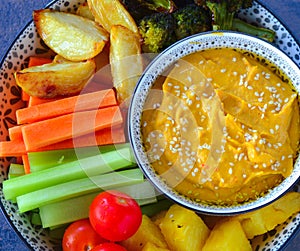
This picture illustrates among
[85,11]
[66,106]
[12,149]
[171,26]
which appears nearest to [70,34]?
[85,11]

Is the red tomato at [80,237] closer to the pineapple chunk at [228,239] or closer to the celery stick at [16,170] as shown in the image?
the celery stick at [16,170]

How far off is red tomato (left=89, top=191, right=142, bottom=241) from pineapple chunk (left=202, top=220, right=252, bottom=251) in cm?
26

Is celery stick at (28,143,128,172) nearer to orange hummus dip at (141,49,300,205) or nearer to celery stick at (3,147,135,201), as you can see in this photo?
celery stick at (3,147,135,201)

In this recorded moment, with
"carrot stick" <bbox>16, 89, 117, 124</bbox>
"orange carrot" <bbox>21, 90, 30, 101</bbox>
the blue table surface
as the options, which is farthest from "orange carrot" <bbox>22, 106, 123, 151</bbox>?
the blue table surface

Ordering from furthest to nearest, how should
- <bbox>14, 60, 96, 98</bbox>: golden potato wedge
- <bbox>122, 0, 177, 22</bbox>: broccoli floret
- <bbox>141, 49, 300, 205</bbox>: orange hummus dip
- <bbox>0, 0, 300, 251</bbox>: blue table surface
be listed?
<bbox>0, 0, 300, 251</bbox>: blue table surface < <bbox>122, 0, 177, 22</bbox>: broccoli floret < <bbox>14, 60, 96, 98</bbox>: golden potato wedge < <bbox>141, 49, 300, 205</bbox>: orange hummus dip

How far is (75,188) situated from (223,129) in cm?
56

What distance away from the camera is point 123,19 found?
210 cm

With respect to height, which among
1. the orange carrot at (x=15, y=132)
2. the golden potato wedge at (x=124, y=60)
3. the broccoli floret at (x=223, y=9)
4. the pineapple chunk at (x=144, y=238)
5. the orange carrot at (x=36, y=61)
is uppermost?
the broccoli floret at (x=223, y=9)

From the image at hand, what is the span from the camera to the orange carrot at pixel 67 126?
203cm

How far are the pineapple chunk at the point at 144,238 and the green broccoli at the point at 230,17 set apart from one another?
0.75m

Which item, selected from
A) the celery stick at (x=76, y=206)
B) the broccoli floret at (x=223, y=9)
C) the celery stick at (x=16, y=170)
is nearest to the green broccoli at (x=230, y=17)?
the broccoli floret at (x=223, y=9)

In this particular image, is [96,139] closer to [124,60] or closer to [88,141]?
[88,141]

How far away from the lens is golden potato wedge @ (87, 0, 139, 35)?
82.3 inches

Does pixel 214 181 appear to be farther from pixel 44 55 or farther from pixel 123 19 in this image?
pixel 44 55
